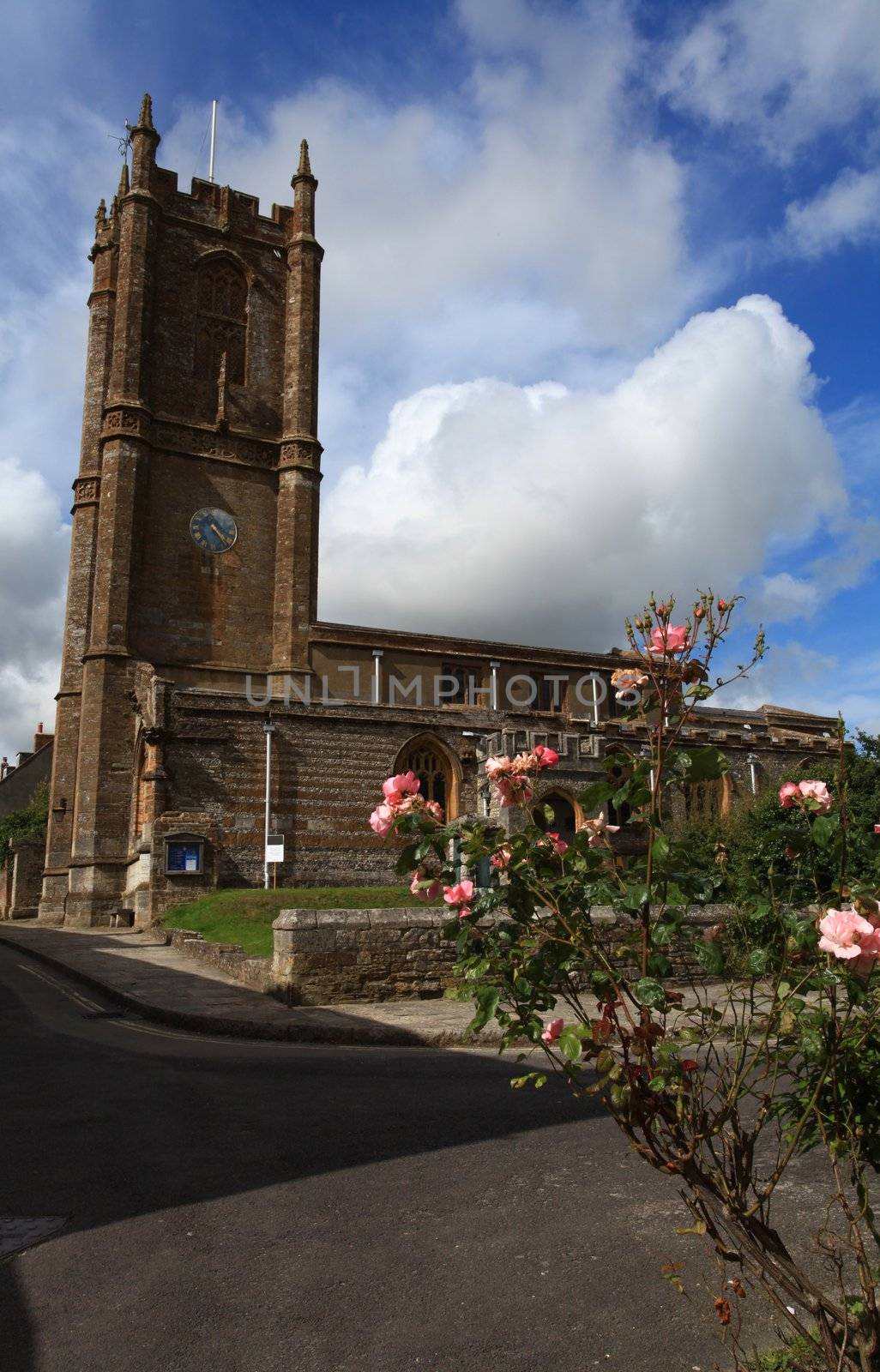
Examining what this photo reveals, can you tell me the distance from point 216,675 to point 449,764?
9.23 meters

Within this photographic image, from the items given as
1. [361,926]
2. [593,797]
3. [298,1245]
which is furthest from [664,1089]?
[361,926]

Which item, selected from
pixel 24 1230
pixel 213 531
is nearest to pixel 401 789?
pixel 24 1230

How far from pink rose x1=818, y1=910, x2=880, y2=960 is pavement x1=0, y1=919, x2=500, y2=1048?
5596mm

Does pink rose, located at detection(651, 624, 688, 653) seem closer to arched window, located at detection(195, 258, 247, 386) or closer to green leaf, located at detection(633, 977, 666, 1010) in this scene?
green leaf, located at detection(633, 977, 666, 1010)

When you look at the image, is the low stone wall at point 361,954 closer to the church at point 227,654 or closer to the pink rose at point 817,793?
the pink rose at point 817,793

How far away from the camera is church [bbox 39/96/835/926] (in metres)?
25.4

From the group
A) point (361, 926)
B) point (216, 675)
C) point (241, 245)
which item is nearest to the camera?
point (361, 926)

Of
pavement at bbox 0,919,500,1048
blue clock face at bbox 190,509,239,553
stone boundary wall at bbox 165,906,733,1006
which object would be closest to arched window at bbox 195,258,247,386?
blue clock face at bbox 190,509,239,553

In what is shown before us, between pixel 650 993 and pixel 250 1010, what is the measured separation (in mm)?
9128

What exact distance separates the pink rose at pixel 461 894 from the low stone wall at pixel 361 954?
8580mm

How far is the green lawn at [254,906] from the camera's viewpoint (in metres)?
18.6

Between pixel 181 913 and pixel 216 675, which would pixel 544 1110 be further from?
pixel 216 675

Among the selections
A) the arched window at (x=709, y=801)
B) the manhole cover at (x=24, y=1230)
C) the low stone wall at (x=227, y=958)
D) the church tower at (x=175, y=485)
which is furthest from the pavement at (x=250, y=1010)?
the arched window at (x=709, y=801)

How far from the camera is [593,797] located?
9.75 feet
